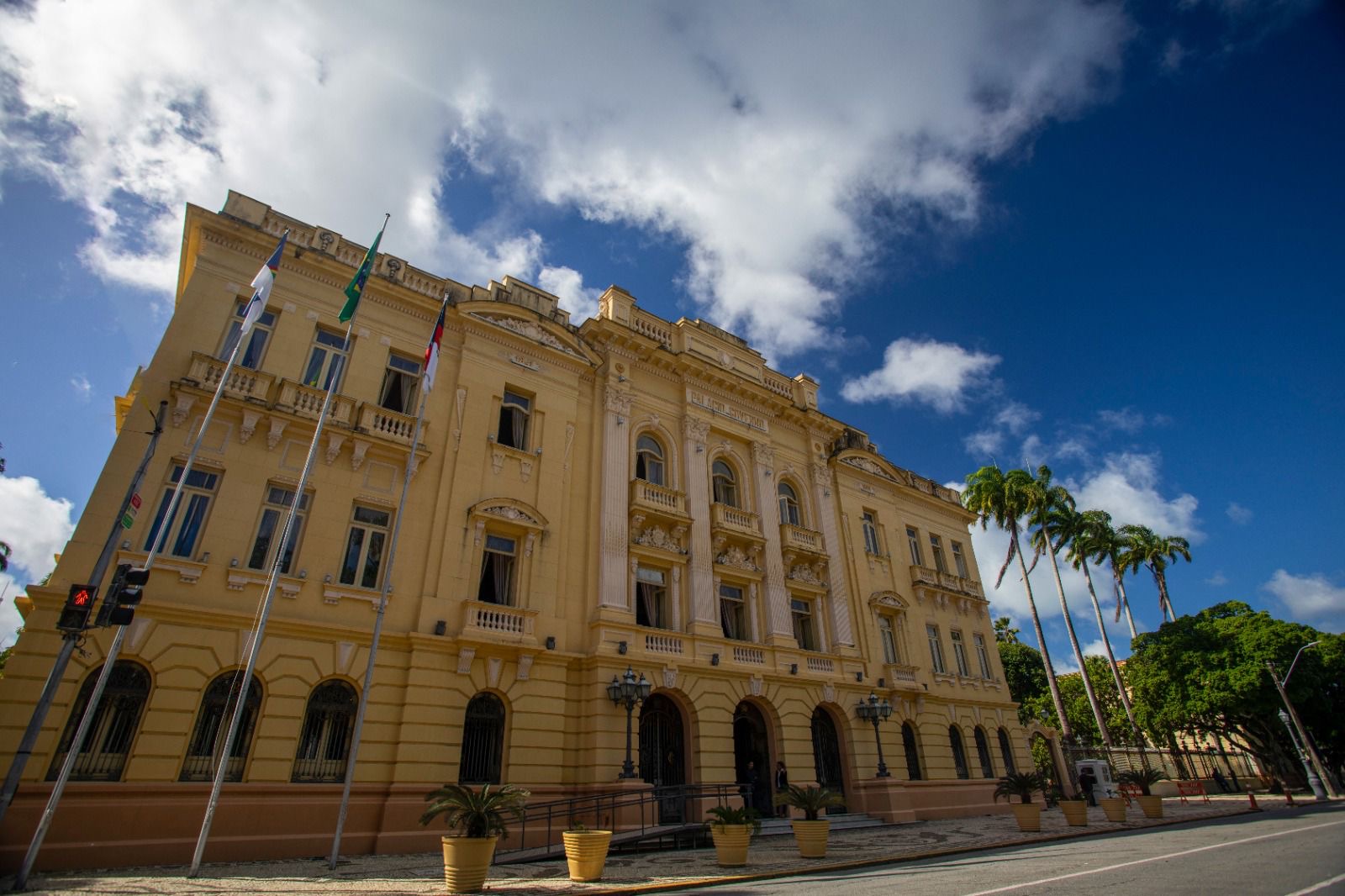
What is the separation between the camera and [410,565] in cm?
1691

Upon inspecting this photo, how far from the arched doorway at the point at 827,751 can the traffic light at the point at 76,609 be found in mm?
19649

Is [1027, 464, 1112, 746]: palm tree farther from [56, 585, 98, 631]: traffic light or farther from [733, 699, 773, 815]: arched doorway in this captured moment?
[56, 585, 98, 631]: traffic light

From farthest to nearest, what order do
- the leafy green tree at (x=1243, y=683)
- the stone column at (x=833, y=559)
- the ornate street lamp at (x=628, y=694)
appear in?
the leafy green tree at (x=1243, y=683)
the stone column at (x=833, y=559)
the ornate street lamp at (x=628, y=694)

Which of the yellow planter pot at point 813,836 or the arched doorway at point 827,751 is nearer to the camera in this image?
the yellow planter pot at point 813,836

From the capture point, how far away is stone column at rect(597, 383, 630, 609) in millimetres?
19516

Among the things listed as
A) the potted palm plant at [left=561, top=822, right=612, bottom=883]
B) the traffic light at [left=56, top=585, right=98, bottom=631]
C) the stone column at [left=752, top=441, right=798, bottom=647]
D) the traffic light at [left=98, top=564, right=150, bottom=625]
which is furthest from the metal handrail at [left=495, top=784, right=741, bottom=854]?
the traffic light at [left=56, top=585, right=98, bottom=631]

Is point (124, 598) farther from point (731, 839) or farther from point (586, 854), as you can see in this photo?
point (731, 839)

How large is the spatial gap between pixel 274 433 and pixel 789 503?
60.5ft

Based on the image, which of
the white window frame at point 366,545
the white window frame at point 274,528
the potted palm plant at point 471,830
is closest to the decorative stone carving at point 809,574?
the white window frame at point 366,545

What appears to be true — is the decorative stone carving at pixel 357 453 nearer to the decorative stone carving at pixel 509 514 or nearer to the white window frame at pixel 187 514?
the white window frame at pixel 187 514

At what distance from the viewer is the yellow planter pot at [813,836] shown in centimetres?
1319

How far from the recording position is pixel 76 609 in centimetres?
1017

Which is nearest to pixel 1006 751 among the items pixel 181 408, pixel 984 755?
pixel 984 755

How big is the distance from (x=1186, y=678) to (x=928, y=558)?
16406 millimetres
